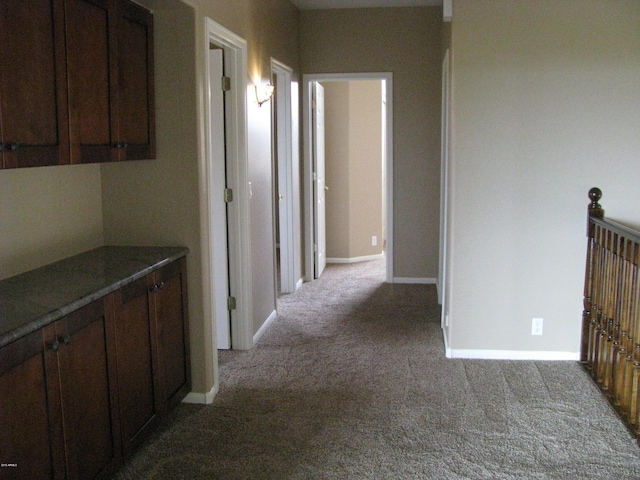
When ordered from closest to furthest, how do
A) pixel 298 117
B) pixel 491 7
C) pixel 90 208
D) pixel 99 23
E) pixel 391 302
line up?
pixel 99 23, pixel 90 208, pixel 491 7, pixel 391 302, pixel 298 117

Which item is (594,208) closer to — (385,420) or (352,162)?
(385,420)

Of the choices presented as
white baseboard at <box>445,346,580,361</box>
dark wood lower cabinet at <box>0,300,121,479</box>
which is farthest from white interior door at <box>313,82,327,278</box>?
dark wood lower cabinet at <box>0,300,121,479</box>

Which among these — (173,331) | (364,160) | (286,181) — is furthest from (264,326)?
(364,160)

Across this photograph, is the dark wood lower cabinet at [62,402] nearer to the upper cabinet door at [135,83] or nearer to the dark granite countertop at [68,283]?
the dark granite countertop at [68,283]

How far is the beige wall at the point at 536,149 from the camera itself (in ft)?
13.4

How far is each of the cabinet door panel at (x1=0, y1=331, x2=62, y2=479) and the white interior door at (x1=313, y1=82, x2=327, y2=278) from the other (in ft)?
15.6

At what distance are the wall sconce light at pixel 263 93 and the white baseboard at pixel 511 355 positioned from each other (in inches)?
84.5

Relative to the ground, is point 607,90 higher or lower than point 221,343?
higher

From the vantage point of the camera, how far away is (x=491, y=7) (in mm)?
4090

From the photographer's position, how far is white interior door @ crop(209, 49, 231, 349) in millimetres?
4316

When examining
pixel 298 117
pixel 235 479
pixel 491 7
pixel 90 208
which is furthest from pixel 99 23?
pixel 298 117

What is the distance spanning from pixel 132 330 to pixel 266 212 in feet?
7.81

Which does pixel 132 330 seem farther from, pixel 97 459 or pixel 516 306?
pixel 516 306

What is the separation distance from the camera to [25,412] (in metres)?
2.13
